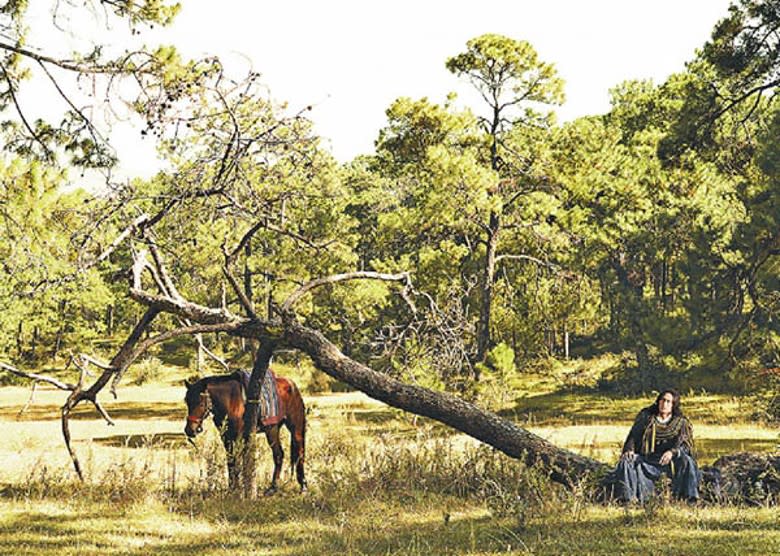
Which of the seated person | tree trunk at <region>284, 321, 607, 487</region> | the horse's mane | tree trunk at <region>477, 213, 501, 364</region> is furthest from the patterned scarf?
tree trunk at <region>477, 213, 501, 364</region>

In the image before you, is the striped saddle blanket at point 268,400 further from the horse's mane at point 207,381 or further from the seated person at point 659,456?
the seated person at point 659,456

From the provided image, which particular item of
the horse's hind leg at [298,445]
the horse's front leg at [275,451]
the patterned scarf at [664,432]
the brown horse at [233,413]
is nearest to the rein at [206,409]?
the brown horse at [233,413]

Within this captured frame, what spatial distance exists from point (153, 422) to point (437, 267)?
336 inches

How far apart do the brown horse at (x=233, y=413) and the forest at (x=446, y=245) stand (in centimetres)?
37

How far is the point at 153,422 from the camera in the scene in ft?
73.5

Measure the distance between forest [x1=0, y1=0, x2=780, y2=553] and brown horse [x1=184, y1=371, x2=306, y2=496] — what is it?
37 centimetres

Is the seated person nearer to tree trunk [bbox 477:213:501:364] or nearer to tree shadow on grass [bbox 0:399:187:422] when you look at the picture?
tree trunk [bbox 477:213:501:364]

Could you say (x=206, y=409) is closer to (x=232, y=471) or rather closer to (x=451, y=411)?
(x=232, y=471)

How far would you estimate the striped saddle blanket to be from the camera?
31.4ft

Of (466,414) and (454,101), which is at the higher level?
(454,101)

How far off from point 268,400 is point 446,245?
44.6 feet

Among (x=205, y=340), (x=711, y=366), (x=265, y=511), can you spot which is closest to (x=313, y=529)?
(x=265, y=511)

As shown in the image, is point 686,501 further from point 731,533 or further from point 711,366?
point 711,366

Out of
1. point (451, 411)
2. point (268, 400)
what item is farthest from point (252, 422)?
point (451, 411)
